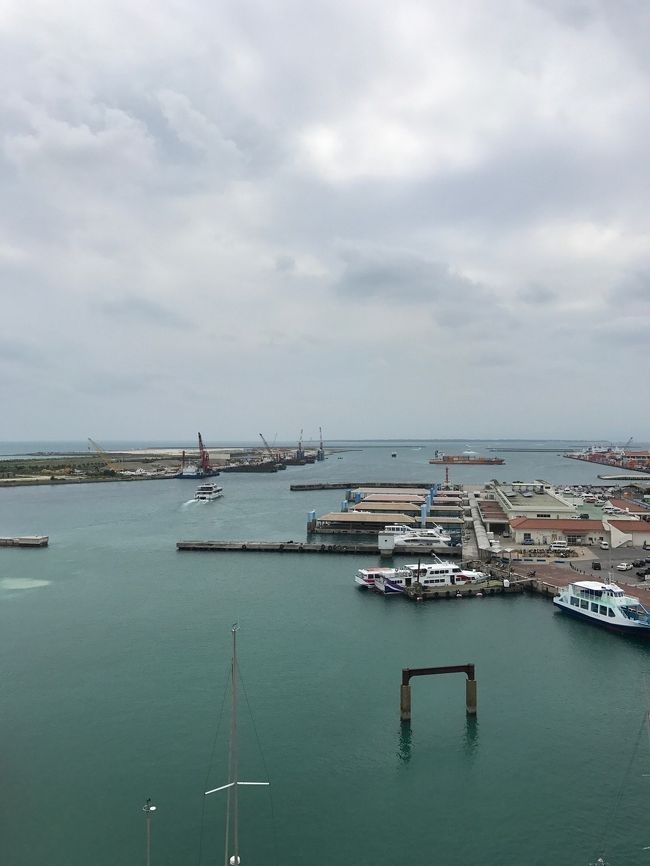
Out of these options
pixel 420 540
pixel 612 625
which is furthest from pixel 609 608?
pixel 420 540

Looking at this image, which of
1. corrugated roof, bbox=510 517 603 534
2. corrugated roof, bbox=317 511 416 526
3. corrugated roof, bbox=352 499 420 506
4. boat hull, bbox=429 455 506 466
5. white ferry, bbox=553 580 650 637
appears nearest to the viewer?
white ferry, bbox=553 580 650 637

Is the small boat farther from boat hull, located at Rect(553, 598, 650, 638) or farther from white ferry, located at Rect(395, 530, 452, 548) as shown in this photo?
boat hull, located at Rect(553, 598, 650, 638)

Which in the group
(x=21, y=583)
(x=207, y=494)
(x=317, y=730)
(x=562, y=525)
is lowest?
(x=317, y=730)

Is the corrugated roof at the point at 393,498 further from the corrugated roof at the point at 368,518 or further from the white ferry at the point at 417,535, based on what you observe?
the white ferry at the point at 417,535

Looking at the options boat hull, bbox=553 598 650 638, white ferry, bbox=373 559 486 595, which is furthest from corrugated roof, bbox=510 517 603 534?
boat hull, bbox=553 598 650 638

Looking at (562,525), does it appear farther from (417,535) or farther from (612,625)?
(612,625)

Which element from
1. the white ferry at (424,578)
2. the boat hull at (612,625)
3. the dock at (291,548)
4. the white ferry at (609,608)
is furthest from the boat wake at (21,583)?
the white ferry at (609,608)
